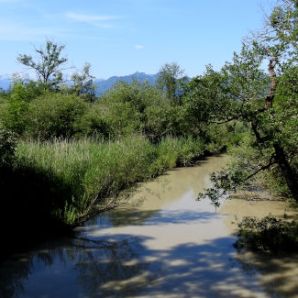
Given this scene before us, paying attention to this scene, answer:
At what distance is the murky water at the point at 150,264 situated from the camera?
22.0 ft

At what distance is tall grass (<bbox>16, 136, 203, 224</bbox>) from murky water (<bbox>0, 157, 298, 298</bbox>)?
0.58 metres

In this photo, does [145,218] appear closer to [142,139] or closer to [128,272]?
[128,272]

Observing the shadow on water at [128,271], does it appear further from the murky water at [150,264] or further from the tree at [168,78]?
the tree at [168,78]

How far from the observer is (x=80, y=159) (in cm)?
1180

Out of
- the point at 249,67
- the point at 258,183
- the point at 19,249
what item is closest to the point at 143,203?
the point at 258,183

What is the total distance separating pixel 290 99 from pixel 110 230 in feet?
15.9

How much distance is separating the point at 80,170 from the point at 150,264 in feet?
13.8

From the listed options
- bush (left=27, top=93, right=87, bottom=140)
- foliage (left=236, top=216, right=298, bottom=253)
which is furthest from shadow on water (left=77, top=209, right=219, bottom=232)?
bush (left=27, top=93, right=87, bottom=140)

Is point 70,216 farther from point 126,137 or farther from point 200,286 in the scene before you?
point 126,137

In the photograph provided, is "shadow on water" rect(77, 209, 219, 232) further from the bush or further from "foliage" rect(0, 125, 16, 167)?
the bush

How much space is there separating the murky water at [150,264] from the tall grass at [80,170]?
0.58 meters

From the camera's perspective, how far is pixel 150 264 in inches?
306

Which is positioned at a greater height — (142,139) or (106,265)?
(142,139)

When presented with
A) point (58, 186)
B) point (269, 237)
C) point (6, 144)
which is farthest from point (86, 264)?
point (269, 237)
